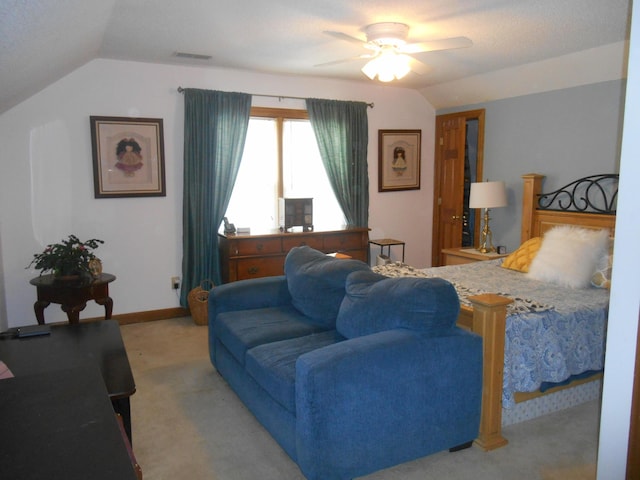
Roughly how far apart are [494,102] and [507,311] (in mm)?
3304

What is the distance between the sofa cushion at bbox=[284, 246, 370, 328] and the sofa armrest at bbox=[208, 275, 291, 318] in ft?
0.67

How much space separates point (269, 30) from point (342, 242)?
7.72 feet

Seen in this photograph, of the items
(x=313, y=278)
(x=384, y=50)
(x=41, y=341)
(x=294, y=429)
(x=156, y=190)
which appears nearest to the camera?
(x=294, y=429)

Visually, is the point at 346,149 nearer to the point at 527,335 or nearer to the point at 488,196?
the point at 488,196

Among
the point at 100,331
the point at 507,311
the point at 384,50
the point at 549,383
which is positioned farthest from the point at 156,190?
the point at 549,383

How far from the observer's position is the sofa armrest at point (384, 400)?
7.21 feet

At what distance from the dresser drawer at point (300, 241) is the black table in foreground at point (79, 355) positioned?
2083 mm

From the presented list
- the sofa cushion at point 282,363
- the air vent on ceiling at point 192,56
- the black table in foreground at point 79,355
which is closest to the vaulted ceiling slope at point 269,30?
the air vent on ceiling at point 192,56

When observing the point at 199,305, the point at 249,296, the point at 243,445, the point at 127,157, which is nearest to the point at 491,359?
the point at 243,445

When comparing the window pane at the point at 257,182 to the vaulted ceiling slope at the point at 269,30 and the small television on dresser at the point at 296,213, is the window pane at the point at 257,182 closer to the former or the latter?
the small television on dresser at the point at 296,213

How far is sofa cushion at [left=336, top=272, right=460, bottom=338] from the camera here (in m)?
2.46

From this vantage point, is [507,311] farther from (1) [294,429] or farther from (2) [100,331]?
(2) [100,331]

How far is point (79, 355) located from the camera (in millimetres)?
2609

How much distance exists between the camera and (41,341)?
2.80 m
